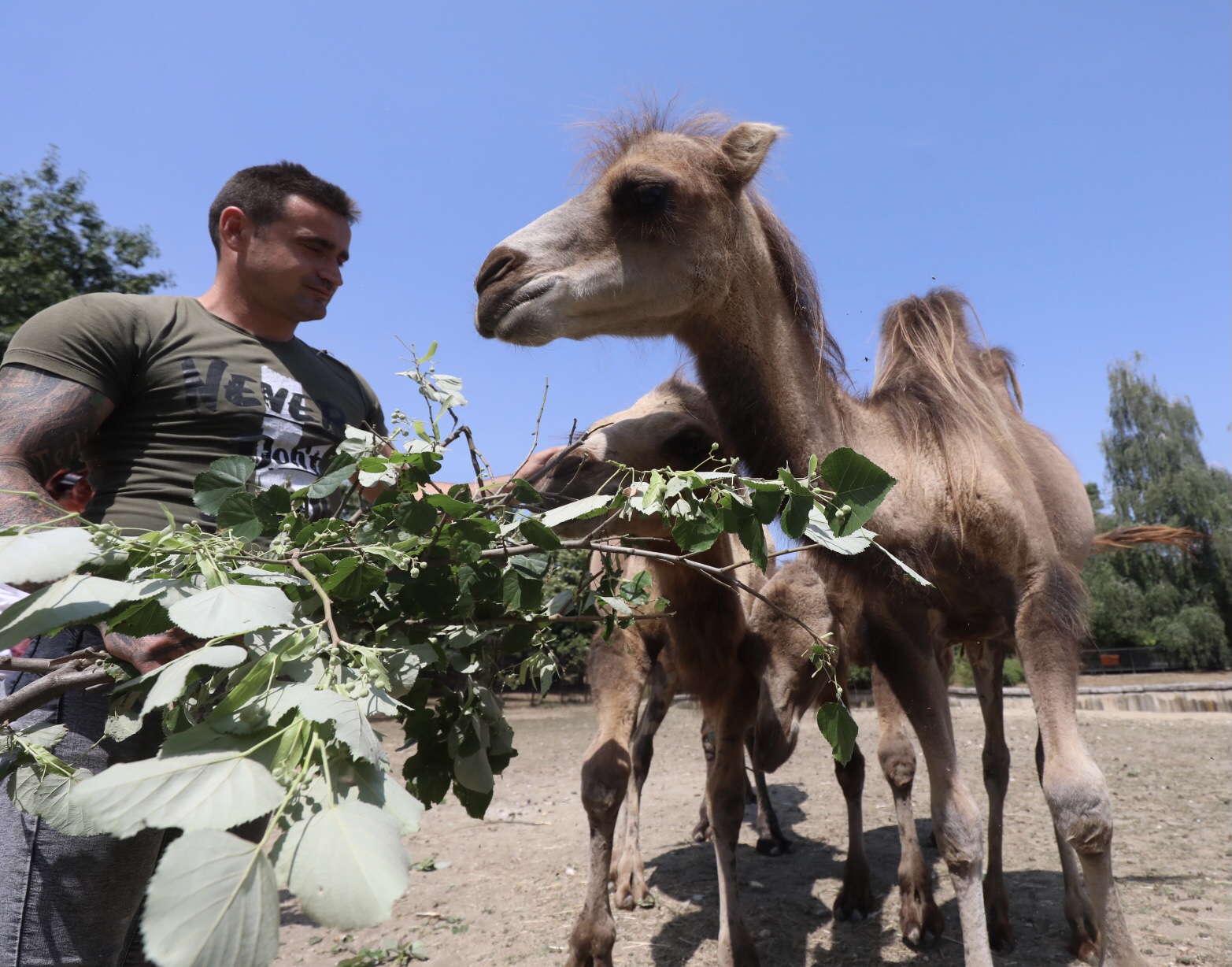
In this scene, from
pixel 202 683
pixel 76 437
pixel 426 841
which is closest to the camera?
pixel 202 683

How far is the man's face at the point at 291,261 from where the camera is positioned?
98.2 inches

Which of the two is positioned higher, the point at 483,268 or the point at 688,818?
the point at 483,268

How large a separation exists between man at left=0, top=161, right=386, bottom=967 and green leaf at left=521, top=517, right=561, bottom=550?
0.67 meters

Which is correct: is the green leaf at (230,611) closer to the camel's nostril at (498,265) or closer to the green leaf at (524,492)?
the green leaf at (524,492)

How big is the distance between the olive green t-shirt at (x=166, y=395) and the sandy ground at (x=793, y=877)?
6.54 feet

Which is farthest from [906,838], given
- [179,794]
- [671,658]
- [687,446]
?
[179,794]

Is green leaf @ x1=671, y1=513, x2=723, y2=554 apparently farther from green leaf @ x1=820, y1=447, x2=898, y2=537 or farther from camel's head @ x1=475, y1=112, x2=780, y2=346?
camel's head @ x1=475, y1=112, x2=780, y2=346

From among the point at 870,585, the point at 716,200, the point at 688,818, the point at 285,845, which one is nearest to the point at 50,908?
the point at 285,845

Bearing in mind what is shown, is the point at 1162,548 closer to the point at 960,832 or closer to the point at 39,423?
the point at 960,832

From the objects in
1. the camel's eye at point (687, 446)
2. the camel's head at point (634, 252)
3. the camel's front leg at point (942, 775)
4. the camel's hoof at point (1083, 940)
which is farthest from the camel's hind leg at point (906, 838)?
the camel's head at point (634, 252)

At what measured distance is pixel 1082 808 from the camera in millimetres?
2355

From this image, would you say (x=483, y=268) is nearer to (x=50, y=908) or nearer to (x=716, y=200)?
(x=716, y=200)

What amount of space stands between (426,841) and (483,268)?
4826 mm

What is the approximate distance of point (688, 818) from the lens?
21.3 feet
